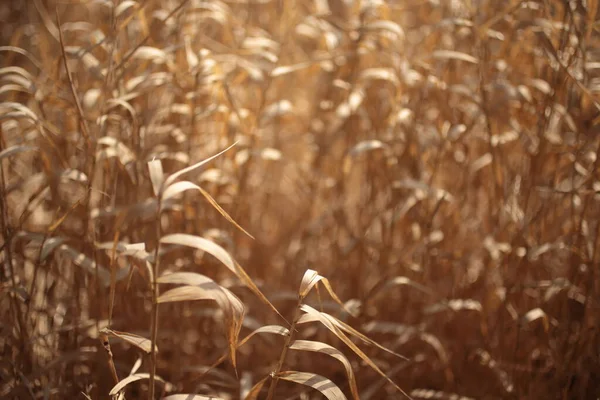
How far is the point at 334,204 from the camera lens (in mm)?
1410

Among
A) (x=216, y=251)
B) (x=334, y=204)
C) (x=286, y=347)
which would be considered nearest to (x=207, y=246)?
(x=216, y=251)

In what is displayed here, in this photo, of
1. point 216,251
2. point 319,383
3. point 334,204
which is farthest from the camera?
point 334,204

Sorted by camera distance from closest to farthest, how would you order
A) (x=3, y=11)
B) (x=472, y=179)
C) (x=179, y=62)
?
(x=179, y=62) → (x=472, y=179) → (x=3, y=11)

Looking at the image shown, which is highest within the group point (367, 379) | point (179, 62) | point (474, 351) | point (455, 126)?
point (179, 62)

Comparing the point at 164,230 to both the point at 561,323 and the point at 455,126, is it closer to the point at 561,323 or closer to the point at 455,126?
the point at 455,126

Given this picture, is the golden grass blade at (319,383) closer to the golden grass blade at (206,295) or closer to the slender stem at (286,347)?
A: the slender stem at (286,347)

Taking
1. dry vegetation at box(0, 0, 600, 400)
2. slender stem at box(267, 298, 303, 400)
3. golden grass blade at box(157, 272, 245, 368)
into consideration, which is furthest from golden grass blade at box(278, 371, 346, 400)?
dry vegetation at box(0, 0, 600, 400)

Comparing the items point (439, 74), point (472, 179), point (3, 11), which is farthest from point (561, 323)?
point (3, 11)

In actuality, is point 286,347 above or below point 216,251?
below

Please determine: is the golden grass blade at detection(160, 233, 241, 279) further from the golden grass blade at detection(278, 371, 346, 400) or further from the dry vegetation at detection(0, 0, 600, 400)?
the dry vegetation at detection(0, 0, 600, 400)

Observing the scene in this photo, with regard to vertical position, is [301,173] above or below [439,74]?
below

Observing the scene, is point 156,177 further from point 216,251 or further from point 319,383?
point 319,383

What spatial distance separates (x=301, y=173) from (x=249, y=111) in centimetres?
22

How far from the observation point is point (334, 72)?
132cm
